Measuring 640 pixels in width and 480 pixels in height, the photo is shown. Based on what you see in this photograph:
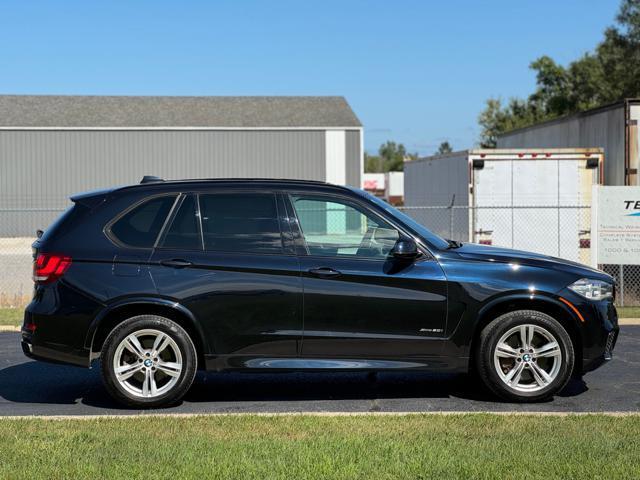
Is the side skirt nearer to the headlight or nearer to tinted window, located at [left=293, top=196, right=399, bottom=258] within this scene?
tinted window, located at [left=293, top=196, right=399, bottom=258]

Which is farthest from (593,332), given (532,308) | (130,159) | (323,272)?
(130,159)

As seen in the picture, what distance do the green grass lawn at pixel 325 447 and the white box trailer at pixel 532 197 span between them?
10.5m

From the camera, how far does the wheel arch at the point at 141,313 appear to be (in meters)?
6.98

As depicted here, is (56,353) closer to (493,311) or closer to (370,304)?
(370,304)

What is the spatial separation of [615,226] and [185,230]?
9476 mm

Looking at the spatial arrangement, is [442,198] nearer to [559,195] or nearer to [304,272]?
[559,195]

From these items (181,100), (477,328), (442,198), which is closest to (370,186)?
(181,100)

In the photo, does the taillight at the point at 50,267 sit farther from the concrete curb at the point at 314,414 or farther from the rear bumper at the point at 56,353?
the concrete curb at the point at 314,414

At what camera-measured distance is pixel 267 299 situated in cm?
702

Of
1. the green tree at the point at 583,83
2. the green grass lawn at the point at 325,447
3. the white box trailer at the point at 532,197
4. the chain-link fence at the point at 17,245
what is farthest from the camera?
the green tree at the point at 583,83

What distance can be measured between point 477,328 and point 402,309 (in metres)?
0.65

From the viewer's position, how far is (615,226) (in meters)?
14.6

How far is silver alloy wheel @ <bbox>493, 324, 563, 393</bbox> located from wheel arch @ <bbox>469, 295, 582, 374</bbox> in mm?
175

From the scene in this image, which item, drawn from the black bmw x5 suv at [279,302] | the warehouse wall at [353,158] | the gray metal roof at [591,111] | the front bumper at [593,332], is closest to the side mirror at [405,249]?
the black bmw x5 suv at [279,302]
